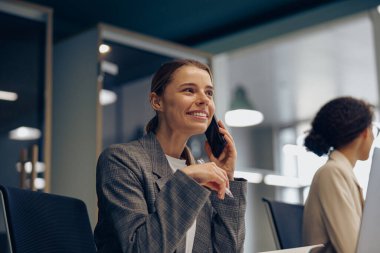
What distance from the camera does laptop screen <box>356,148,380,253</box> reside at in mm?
1574

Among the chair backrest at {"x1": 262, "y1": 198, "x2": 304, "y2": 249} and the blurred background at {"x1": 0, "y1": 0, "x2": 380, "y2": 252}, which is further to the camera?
the blurred background at {"x1": 0, "y1": 0, "x2": 380, "y2": 252}

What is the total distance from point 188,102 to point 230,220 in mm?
391

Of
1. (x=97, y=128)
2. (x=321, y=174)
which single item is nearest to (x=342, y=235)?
(x=321, y=174)

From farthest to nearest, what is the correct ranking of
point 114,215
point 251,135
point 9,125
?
point 251,135
point 9,125
point 114,215

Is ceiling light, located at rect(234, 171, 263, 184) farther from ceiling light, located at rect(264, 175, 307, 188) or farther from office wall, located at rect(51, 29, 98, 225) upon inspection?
office wall, located at rect(51, 29, 98, 225)

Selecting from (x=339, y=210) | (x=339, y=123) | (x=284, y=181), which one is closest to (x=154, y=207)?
(x=339, y=210)

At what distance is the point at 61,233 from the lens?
1.92 m

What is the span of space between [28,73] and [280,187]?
220 inches

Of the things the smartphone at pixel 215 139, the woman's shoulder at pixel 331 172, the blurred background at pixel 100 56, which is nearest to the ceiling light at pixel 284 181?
the blurred background at pixel 100 56

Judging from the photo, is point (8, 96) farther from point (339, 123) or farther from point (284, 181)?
point (284, 181)

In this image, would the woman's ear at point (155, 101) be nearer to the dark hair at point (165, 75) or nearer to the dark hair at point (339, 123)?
the dark hair at point (165, 75)

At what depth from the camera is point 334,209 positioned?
242cm

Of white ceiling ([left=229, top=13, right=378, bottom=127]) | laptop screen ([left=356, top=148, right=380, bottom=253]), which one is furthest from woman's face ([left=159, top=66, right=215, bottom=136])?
white ceiling ([left=229, top=13, right=378, bottom=127])

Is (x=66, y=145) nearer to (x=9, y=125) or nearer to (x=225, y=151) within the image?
(x=9, y=125)
